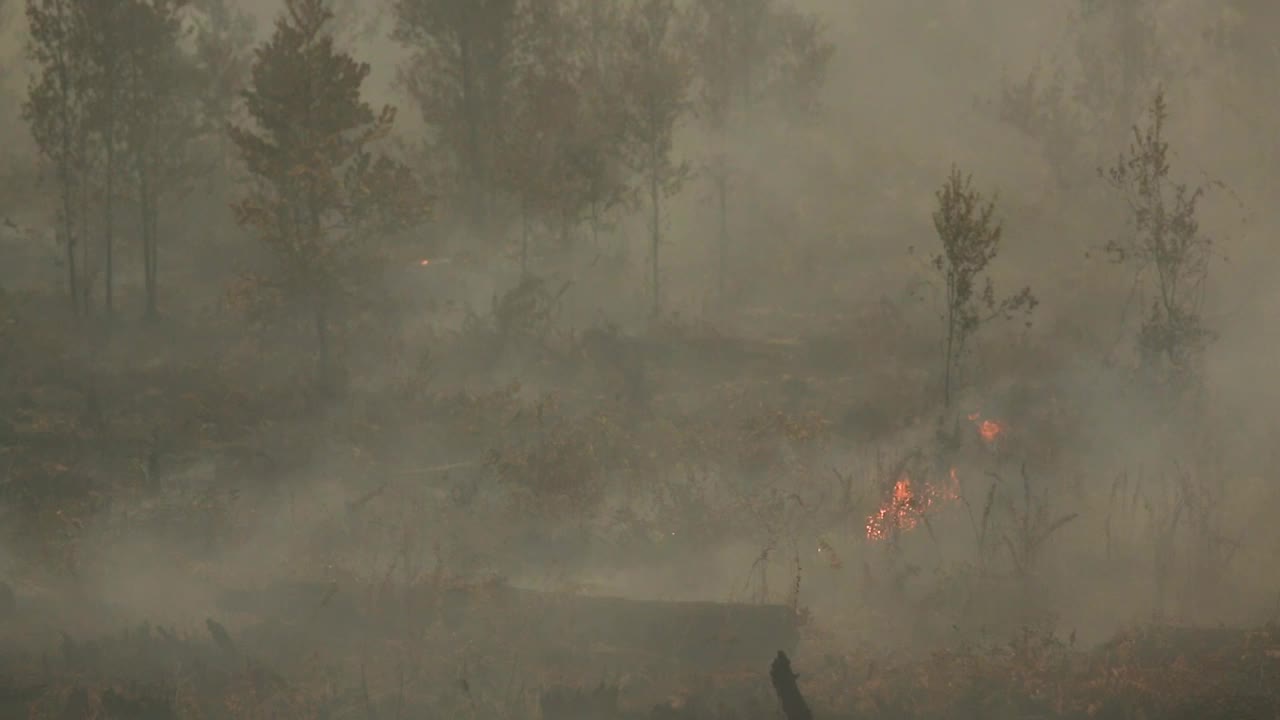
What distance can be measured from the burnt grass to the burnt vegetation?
8 centimetres

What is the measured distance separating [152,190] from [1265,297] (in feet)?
83.7

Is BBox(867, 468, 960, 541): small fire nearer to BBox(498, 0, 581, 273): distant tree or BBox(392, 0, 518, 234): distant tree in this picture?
BBox(498, 0, 581, 273): distant tree

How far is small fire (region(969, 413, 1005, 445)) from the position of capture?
19.9 meters

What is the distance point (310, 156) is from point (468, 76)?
8.32m

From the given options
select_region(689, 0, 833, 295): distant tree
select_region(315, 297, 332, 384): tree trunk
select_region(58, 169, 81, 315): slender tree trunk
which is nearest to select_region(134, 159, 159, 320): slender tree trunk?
select_region(58, 169, 81, 315): slender tree trunk

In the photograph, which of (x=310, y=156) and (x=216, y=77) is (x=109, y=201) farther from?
(x=310, y=156)

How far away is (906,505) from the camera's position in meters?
17.4

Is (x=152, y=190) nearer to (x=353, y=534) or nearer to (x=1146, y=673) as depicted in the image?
(x=353, y=534)

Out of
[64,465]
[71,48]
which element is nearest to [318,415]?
[64,465]

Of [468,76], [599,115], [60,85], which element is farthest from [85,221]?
[599,115]

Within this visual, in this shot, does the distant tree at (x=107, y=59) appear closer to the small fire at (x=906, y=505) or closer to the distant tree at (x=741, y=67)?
the distant tree at (x=741, y=67)

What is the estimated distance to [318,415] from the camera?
21469 mm

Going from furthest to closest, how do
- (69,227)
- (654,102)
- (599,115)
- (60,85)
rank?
(599,115)
(654,102)
(69,227)
(60,85)

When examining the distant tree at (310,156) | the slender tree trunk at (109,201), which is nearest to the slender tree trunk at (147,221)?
the slender tree trunk at (109,201)
